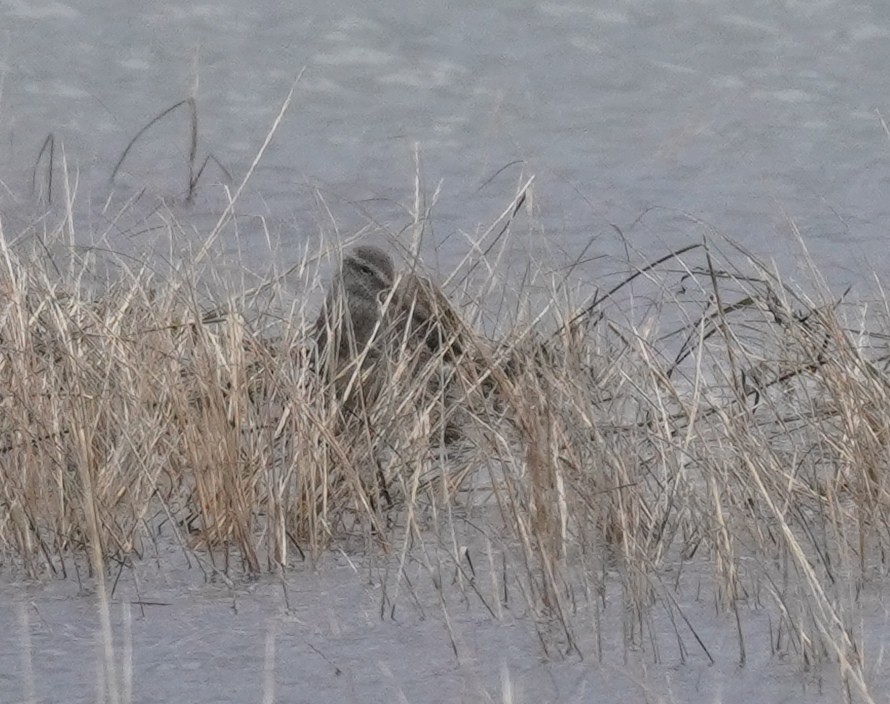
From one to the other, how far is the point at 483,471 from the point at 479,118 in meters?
4.67

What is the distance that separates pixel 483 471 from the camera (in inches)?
195

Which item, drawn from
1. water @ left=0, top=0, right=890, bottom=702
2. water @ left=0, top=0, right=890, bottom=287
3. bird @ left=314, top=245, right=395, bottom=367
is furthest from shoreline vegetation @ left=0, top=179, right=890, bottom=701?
water @ left=0, top=0, right=890, bottom=287

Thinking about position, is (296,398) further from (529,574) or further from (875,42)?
(875,42)

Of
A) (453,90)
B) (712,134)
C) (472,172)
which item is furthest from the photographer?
(453,90)

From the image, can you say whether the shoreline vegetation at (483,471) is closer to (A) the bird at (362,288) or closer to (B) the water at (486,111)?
(A) the bird at (362,288)

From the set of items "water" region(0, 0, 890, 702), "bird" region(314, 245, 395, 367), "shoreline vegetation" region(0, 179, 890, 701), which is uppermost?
"water" region(0, 0, 890, 702)

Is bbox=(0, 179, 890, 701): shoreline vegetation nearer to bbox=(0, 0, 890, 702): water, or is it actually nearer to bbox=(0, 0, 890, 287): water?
bbox=(0, 0, 890, 702): water

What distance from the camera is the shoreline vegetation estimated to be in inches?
152

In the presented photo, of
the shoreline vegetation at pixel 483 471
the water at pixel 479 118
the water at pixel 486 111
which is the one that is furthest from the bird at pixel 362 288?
the water at pixel 486 111

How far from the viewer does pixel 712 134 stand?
9.18 m

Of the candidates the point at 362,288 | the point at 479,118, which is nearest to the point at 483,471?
the point at 362,288

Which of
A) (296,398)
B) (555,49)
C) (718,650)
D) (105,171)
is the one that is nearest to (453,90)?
(555,49)

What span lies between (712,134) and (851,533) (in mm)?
Answer: 5153

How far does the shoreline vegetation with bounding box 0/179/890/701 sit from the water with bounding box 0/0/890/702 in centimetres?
53
